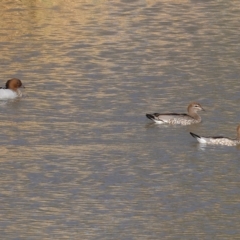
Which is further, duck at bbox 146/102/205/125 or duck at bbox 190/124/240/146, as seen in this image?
duck at bbox 146/102/205/125

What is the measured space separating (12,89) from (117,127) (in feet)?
11.9

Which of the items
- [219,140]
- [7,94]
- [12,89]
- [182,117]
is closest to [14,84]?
[12,89]

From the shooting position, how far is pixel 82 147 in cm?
1777

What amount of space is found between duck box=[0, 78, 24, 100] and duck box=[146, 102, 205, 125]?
3526 millimetres

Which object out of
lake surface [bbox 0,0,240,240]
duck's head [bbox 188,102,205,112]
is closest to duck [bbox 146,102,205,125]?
duck's head [bbox 188,102,205,112]

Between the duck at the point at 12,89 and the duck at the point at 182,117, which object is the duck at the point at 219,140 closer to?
the duck at the point at 182,117

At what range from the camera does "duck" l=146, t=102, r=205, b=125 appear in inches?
758

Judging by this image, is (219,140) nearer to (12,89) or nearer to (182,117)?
(182,117)

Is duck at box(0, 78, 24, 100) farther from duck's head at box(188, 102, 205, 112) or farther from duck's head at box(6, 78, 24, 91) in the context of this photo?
duck's head at box(188, 102, 205, 112)

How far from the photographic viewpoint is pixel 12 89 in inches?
863

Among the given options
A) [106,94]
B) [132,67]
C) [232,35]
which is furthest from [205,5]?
[106,94]

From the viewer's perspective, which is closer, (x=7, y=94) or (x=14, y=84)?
(x=14, y=84)

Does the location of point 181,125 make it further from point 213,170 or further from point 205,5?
point 205,5

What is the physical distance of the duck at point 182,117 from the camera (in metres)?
19.2
